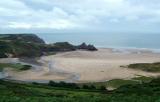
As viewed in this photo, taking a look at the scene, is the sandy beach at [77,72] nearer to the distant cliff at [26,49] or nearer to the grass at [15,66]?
the grass at [15,66]

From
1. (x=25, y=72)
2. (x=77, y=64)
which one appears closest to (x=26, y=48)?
(x=77, y=64)

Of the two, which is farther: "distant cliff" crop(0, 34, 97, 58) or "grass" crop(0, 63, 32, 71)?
"distant cliff" crop(0, 34, 97, 58)

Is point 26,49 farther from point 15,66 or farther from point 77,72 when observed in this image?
point 77,72

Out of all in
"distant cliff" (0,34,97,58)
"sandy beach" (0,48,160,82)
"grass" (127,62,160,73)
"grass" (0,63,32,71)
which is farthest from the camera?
"distant cliff" (0,34,97,58)

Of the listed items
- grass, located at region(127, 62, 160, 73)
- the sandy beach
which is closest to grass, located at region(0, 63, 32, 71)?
the sandy beach

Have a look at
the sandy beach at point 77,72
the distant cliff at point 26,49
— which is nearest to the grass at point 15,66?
the sandy beach at point 77,72

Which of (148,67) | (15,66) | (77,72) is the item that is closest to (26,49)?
(15,66)

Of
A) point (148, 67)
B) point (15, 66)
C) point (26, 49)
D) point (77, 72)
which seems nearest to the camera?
point (77, 72)

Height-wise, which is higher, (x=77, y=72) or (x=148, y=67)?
(x=148, y=67)

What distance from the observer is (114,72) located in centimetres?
9206

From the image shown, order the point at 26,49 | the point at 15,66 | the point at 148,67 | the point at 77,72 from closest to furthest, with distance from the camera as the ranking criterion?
1. the point at 77,72
2. the point at 148,67
3. the point at 15,66
4. the point at 26,49

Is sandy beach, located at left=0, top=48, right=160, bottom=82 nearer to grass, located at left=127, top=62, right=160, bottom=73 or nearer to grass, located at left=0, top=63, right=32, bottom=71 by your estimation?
grass, located at left=0, top=63, right=32, bottom=71

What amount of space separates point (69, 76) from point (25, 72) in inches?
530

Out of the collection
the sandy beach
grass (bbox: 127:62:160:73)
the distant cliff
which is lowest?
the sandy beach
